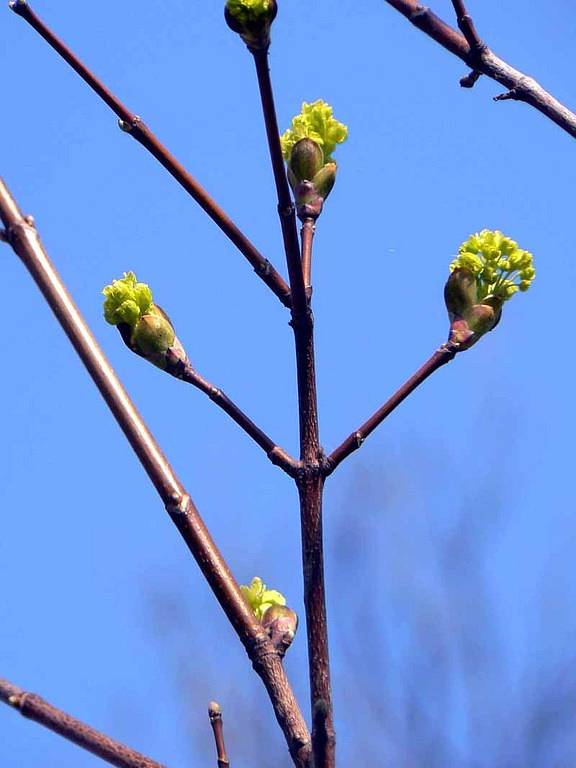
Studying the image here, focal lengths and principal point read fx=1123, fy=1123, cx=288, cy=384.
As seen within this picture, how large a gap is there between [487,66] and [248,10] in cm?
42

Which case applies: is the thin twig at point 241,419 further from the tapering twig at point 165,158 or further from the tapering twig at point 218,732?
the tapering twig at point 218,732

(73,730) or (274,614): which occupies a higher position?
(274,614)

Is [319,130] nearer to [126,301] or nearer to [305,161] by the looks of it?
[305,161]

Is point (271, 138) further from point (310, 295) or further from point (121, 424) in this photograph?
point (121, 424)

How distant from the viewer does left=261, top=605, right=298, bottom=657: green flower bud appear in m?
1.30

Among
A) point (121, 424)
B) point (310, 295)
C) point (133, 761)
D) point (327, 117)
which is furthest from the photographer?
point (327, 117)

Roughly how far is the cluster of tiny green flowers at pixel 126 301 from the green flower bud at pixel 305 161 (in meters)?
0.28

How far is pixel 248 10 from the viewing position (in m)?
1.32

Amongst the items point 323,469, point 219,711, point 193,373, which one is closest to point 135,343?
point 193,373

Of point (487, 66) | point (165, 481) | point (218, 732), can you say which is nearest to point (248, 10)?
point (487, 66)

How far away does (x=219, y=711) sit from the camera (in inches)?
52.1

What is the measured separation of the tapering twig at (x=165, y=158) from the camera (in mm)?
1354

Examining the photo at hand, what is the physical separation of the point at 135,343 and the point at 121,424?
0.33 metres

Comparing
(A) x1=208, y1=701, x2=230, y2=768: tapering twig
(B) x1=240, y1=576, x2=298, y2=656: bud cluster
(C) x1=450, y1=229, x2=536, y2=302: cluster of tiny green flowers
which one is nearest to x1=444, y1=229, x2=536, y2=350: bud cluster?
(C) x1=450, y1=229, x2=536, y2=302: cluster of tiny green flowers
